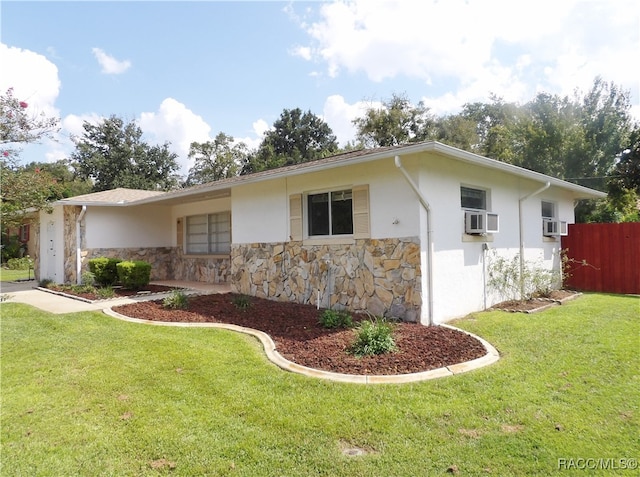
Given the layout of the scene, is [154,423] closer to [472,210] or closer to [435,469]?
[435,469]

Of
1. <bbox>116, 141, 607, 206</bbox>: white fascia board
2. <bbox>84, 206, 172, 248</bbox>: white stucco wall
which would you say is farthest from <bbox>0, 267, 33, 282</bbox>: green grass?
<bbox>116, 141, 607, 206</bbox>: white fascia board

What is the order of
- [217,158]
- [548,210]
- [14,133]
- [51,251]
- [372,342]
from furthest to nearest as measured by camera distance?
1. [217,158]
2. [51,251]
3. [548,210]
4. [14,133]
5. [372,342]

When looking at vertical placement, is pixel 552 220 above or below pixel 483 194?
below

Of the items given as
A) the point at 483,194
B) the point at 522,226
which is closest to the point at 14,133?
the point at 483,194

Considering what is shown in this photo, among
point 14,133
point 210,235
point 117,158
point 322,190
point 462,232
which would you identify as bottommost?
point 462,232

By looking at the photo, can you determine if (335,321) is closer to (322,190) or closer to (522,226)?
(322,190)

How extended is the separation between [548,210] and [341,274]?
6.94 m

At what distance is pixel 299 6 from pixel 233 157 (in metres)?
27.2

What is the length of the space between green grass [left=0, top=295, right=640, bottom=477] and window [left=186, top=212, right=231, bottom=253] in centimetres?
685

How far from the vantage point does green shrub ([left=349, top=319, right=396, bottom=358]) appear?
486cm

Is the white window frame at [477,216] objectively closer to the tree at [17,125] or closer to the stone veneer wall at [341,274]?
the stone veneer wall at [341,274]

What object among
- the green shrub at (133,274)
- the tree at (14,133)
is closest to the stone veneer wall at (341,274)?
the green shrub at (133,274)

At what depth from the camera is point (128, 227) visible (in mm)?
13273

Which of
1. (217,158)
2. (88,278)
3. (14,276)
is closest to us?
(88,278)
